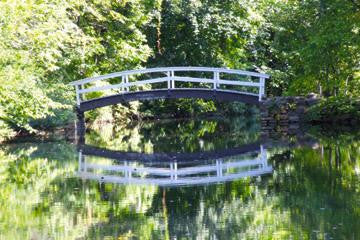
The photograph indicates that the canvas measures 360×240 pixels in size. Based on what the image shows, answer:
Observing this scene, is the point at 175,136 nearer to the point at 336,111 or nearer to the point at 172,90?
the point at 172,90

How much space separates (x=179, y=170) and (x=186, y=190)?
262cm

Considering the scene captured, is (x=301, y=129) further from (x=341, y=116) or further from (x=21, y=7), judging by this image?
(x=21, y=7)

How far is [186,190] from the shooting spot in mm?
10883

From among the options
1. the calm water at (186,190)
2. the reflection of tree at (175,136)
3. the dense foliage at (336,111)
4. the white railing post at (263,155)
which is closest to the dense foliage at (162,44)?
the dense foliage at (336,111)

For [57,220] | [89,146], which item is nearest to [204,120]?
[89,146]

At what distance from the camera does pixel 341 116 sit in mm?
22578

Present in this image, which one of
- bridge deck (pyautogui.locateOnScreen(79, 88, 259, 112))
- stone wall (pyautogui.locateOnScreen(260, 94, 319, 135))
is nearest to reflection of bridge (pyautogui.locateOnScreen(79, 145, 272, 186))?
stone wall (pyautogui.locateOnScreen(260, 94, 319, 135))

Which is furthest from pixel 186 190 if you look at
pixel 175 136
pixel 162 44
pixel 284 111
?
pixel 162 44

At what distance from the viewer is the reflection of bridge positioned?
1212 cm

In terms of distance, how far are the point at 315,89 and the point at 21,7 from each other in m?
13.7

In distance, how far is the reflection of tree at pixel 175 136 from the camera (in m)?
18.7

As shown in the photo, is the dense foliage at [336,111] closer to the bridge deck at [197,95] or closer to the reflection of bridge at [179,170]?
the bridge deck at [197,95]

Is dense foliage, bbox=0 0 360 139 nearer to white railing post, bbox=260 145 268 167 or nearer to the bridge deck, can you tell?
the bridge deck

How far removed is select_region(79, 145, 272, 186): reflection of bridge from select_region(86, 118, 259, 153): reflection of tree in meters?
2.85
